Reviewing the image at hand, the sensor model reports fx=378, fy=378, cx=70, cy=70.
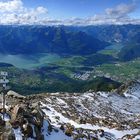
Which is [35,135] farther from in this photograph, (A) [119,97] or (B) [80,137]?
(A) [119,97]

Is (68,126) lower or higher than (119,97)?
higher

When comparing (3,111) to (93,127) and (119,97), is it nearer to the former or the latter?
(93,127)

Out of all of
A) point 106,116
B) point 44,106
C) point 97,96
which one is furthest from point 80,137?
point 97,96

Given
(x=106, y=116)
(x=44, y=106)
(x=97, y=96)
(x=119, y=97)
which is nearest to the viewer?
(x=44, y=106)

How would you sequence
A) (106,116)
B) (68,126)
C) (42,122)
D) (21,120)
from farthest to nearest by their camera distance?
1. (106,116)
2. (68,126)
3. (42,122)
4. (21,120)

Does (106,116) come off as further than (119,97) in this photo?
No

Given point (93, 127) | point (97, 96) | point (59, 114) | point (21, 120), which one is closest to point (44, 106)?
point (59, 114)
